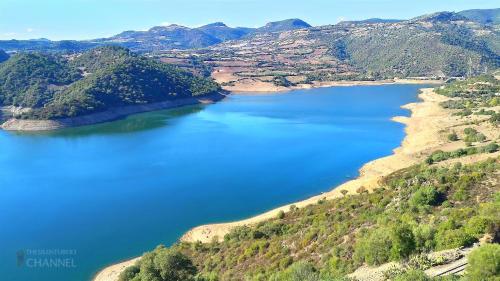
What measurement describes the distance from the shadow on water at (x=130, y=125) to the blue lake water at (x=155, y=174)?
41cm

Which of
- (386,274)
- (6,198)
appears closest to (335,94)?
(6,198)

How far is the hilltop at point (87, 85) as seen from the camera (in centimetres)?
10575

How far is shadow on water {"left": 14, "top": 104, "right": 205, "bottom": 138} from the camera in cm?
9125

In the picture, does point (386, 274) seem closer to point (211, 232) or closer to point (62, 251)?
point (211, 232)

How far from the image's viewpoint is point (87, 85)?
119000mm

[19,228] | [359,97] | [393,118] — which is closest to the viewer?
[19,228]

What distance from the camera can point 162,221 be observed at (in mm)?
41969

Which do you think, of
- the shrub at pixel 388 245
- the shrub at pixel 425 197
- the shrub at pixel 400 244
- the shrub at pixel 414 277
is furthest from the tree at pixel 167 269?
the shrub at pixel 425 197

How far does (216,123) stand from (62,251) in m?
62.3

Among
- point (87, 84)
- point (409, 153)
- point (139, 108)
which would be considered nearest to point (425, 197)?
point (409, 153)

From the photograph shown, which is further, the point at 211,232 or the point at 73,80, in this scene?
the point at 73,80

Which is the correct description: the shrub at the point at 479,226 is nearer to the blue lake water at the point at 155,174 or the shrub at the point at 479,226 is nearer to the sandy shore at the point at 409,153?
the sandy shore at the point at 409,153

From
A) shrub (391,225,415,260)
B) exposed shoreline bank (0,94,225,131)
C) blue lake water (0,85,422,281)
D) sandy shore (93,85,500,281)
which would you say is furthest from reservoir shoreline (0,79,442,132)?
shrub (391,225,415,260)

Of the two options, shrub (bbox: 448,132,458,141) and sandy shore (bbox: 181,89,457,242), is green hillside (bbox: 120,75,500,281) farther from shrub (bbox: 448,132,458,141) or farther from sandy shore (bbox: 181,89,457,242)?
shrub (bbox: 448,132,458,141)
